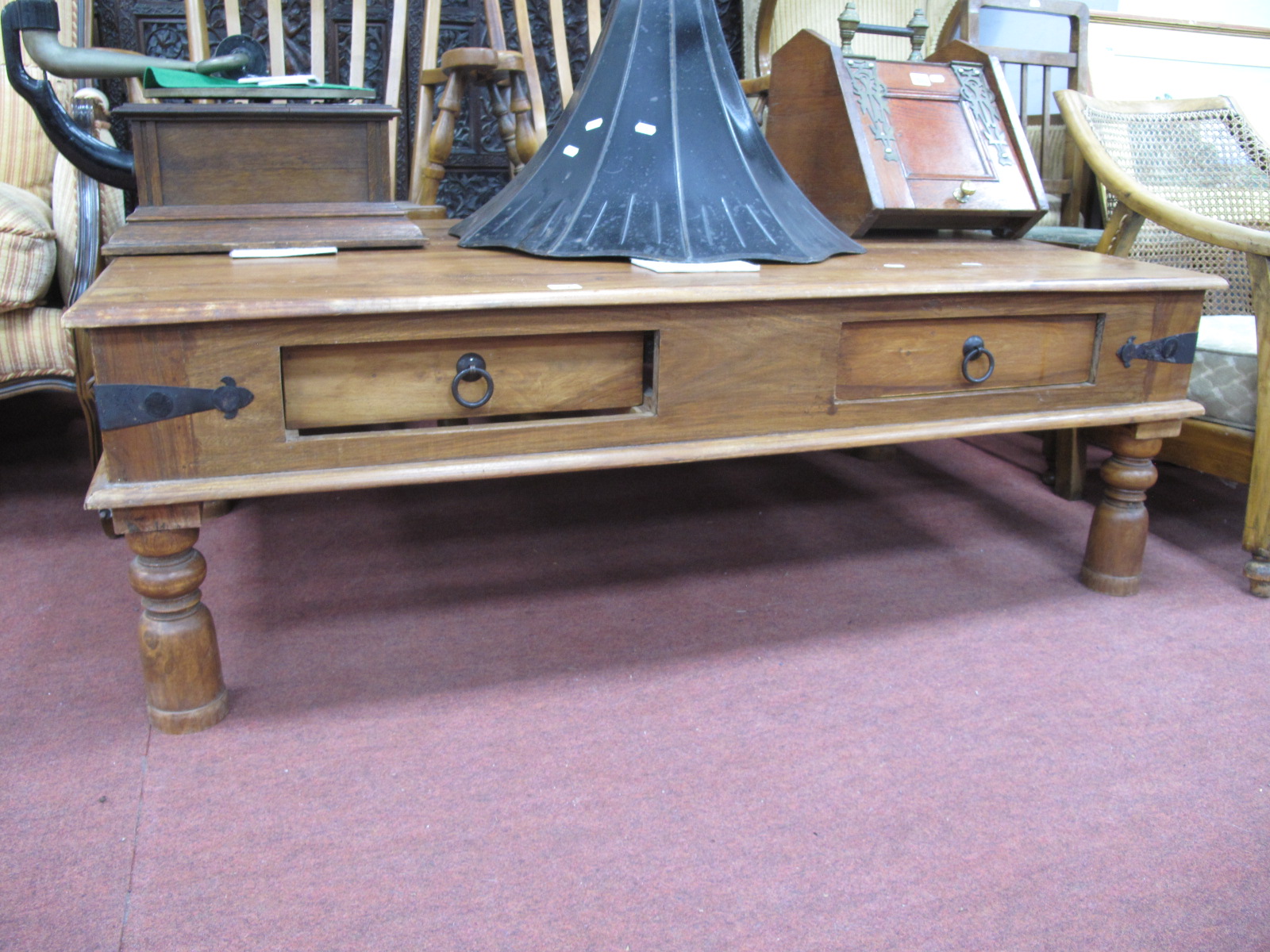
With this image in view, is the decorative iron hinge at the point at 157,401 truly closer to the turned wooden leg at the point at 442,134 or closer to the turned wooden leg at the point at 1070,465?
the turned wooden leg at the point at 442,134

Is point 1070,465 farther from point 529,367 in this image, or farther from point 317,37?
point 317,37

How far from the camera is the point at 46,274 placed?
1377 mm

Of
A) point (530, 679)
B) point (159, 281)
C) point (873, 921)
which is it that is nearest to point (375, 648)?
point (530, 679)

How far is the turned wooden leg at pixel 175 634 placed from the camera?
35.1 inches

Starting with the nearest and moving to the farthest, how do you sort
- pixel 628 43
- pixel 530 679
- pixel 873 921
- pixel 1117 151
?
1. pixel 873 921
2. pixel 530 679
3. pixel 628 43
4. pixel 1117 151

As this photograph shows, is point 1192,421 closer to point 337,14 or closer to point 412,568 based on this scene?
point 412,568

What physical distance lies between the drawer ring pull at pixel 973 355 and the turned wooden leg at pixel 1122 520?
0.26 meters

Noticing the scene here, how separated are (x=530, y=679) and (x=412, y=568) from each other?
0.35 meters

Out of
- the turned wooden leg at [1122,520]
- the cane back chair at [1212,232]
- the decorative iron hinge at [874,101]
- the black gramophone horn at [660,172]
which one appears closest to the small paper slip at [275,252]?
the black gramophone horn at [660,172]

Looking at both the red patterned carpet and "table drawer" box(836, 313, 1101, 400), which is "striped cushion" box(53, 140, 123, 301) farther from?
"table drawer" box(836, 313, 1101, 400)

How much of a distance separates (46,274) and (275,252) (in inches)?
20.6

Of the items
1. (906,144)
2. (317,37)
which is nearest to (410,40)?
(317,37)

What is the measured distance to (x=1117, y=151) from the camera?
1.59 m

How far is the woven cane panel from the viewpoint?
1574mm
